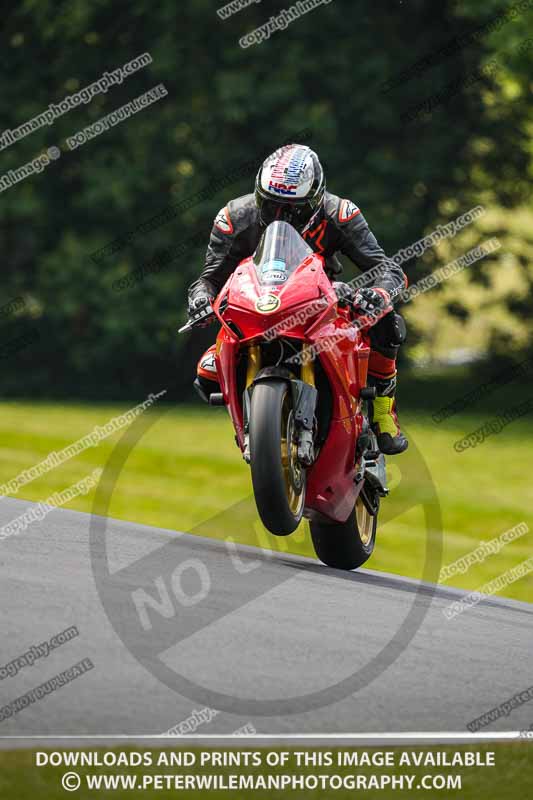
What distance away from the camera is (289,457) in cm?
664

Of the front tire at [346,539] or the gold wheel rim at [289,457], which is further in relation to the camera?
the front tire at [346,539]

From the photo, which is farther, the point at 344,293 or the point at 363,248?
the point at 363,248

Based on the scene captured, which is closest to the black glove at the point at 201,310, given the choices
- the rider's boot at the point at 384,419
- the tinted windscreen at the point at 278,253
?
the tinted windscreen at the point at 278,253

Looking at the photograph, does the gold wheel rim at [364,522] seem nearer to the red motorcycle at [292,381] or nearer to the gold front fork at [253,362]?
the red motorcycle at [292,381]

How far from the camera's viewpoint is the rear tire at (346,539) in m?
8.02

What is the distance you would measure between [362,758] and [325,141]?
69.7 ft

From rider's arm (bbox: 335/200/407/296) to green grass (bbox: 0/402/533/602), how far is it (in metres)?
1.60

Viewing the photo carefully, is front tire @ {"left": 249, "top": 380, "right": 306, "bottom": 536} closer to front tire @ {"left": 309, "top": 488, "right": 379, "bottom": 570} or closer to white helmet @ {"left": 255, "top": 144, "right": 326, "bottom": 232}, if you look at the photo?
white helmet @ {"left": 255, "top": 144, "right": 326, "bottom": 232}

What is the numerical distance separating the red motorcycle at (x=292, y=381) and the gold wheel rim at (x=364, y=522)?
600mm

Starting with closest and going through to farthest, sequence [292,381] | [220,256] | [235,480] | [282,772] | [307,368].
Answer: [282,772] → [292,381] → [307,368] → [220,256] → [235,480]

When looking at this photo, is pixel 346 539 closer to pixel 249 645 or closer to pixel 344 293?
pixel 344 293

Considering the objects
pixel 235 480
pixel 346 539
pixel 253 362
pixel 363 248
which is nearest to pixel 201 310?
pixel 253 362

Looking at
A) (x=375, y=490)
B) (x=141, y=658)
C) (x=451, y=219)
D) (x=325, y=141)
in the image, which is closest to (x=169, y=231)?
(x=325, y=141)

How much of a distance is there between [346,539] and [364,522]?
11.8 inches
